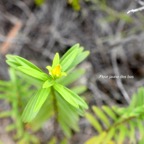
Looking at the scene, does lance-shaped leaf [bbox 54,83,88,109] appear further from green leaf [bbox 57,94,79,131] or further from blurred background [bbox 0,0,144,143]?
blurred background [bbox 0,0,144,143]

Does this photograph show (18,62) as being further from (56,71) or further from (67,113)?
(67,113)

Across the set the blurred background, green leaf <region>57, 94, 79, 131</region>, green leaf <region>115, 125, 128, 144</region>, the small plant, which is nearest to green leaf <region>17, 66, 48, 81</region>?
the small plant

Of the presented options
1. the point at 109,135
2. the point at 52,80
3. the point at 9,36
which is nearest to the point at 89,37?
the point at 9,36

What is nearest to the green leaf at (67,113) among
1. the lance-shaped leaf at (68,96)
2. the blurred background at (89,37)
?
the lance-shaped leaf at (68,96)

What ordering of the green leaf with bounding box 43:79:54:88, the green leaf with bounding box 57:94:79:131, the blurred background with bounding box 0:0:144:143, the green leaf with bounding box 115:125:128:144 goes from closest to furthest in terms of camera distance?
the green leaf with bounding box 43:79:54:88 → the green leaf with bounding box 57:94:79:131 → the green leaf with bounding box 115:125:128:144 → the blurred background with bounding box 0:0:144:143

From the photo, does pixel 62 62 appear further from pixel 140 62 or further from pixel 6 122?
pixel 140 62

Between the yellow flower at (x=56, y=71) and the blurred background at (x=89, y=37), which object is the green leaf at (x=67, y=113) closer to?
the yellow flower at (x=56, y=71)

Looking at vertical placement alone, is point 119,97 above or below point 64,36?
below

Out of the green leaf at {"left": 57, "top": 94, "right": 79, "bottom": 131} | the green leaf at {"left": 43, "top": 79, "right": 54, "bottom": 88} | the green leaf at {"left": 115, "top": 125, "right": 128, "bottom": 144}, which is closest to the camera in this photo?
the green leaf at {"left": 43, "top": 79, "right": 54, "bottom": 88}

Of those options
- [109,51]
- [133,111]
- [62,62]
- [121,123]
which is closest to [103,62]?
[109,51]
